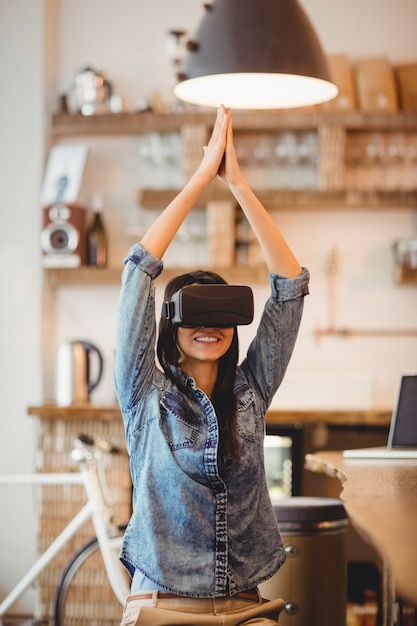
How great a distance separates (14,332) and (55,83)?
1.28 metres

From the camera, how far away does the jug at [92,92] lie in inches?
178

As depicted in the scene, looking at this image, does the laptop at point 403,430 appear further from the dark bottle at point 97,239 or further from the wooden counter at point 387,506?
the dark bottle at point 97,239

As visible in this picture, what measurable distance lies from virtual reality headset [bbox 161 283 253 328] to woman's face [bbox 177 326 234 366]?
49mm

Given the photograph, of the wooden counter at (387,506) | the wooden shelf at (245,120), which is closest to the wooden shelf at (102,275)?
the wooden shelf at (245,120)

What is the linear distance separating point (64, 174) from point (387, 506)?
10.4 feet

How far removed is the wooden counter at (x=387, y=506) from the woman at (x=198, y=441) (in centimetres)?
22

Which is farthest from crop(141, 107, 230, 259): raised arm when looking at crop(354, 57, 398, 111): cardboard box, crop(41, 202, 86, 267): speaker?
crop(354, 57, 398, 111): cardboard box

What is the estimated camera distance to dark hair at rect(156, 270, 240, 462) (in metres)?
1.83

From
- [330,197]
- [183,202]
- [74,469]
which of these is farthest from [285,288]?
[330,197]

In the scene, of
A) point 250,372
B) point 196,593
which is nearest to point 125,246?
point 250,372

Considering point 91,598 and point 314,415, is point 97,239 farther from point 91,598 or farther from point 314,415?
point 91,598

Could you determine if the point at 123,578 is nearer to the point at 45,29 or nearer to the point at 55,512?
the point at 55,512

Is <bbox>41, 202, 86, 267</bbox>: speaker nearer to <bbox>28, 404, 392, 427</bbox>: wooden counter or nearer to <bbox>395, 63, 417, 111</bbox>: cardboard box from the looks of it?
<bbox>28, 404, 392, 427</bbox>: wooden counter

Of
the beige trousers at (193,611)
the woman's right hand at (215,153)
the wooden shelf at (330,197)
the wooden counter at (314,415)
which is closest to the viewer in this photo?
the beige trousers at (193,611)
